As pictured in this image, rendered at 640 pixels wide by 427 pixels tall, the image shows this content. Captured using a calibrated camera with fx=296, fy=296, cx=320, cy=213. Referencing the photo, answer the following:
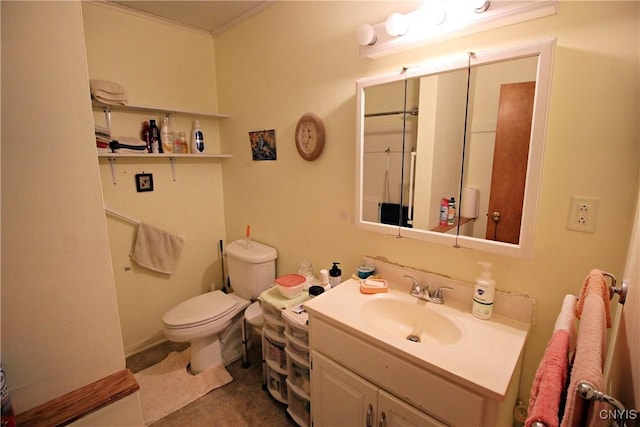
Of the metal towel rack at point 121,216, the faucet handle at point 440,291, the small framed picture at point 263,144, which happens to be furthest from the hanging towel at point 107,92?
the faucet handle at point 440,291

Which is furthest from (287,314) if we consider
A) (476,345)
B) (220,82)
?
(220,82)

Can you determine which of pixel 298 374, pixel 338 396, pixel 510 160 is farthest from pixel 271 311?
pixel 510 160

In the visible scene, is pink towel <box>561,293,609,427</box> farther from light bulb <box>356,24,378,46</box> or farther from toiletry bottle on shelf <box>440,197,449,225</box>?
light bulb <box>356,24,378,46</box>

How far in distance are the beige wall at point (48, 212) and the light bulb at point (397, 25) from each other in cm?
115

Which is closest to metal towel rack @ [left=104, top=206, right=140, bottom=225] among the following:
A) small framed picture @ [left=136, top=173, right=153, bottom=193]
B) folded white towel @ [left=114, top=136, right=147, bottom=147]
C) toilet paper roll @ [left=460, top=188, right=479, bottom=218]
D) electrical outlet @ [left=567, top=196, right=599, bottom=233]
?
small framed picture @ [left=136, top=173, right=153, bottom=193]

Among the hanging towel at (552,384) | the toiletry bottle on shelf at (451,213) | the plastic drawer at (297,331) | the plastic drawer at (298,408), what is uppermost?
the toiletry bottle on shelf at (451,213)

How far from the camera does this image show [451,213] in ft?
4.27

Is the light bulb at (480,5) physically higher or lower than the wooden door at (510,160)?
higher

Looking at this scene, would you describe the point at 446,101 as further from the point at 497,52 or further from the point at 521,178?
the point at 521,178

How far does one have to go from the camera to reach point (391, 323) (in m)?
1.37

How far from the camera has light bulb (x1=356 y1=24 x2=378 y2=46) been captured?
1.36m

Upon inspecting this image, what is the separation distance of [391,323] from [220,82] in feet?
7.54

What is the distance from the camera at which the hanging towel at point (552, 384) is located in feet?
1.45

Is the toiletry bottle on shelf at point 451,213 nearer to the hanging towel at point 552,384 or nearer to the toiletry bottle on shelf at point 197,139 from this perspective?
the hanging towel at point 552,384
